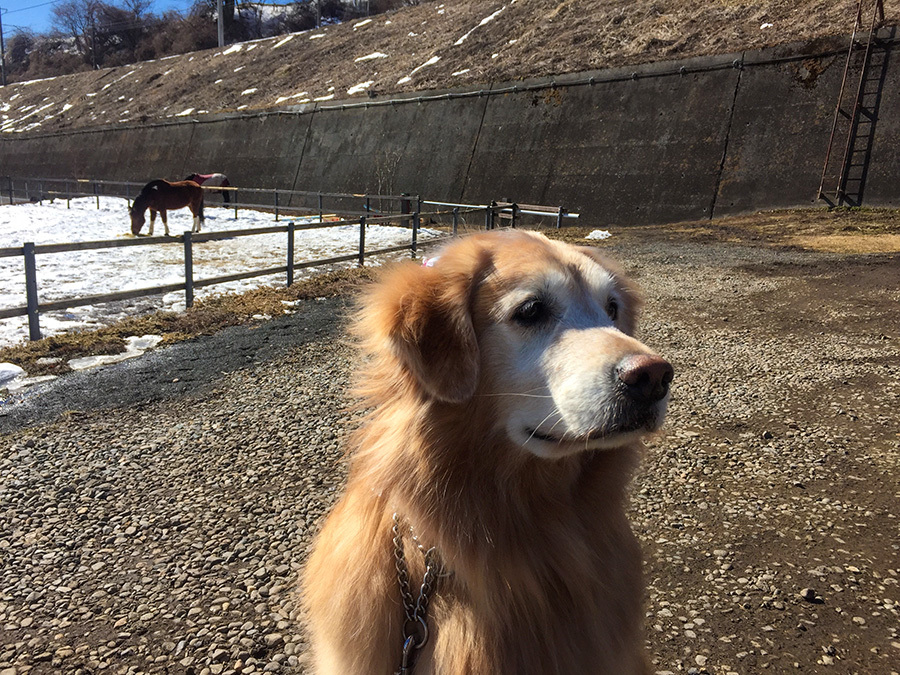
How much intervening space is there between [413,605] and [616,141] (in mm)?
19423

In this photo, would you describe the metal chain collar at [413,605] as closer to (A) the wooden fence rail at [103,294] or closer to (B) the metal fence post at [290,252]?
(A) the wooden fence rail at [103,294]

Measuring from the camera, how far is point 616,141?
62.1 ft

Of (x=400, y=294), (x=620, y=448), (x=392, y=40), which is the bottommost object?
(x=620, y=448)

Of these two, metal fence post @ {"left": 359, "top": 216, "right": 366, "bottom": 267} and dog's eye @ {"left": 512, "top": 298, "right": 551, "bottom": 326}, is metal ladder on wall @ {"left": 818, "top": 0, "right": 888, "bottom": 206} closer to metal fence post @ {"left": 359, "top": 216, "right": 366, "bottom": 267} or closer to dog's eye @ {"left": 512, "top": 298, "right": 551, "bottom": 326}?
metal fence post @ {"left": 359, "top": 216, "right": 366, "bottom": 267}

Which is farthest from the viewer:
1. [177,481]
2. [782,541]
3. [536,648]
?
[177,481]

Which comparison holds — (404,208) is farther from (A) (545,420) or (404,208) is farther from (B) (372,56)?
(A) (545,420)

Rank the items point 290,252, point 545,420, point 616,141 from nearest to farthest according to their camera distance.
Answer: point 545,420, point 290,252, point 616,141

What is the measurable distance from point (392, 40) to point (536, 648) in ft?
121

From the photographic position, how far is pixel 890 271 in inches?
367

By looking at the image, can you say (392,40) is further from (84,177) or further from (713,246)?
(713,246)

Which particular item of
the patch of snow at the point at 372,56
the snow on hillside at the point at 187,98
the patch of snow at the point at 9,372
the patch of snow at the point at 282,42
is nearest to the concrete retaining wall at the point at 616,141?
the snow on hillside at the point at 187,98

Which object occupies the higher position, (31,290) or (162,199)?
(162,199)

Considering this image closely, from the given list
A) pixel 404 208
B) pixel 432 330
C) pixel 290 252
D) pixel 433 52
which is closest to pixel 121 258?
pixel 290 252

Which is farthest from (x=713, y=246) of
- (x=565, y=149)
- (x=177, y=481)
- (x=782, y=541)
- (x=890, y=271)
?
(x=177, y=481)
